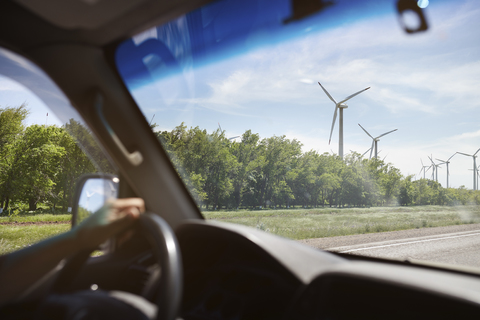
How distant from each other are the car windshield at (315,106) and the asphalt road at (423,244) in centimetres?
3

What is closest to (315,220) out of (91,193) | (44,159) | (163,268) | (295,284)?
(295,284)

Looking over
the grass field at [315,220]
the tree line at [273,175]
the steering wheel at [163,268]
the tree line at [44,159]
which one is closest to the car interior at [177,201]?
the steering wheel at [163,268]

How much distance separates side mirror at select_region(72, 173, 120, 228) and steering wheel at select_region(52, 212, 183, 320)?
0.55m

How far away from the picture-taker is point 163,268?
4.13ft

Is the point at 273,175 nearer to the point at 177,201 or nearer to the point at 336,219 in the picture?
the point at 336,219

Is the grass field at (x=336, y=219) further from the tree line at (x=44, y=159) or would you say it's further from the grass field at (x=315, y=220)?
the tree line at (x=44, y=159)

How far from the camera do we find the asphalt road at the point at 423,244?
195 cm

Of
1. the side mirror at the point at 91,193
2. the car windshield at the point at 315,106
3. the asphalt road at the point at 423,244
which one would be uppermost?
the car windshield at the point at 315,106

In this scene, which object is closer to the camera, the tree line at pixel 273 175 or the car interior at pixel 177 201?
the car interior at pixel 177 201

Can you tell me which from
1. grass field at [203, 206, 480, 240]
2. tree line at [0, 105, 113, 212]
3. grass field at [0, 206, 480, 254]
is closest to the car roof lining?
tree line at [0, 105, 113, 212]

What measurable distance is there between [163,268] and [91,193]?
113cm

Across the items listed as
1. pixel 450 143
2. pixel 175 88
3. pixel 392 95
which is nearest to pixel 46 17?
pixel 175 88

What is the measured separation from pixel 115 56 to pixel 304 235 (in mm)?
2381

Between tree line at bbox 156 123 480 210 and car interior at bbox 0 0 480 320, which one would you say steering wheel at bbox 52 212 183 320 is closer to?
car interior at bbox 0 0 480 320
